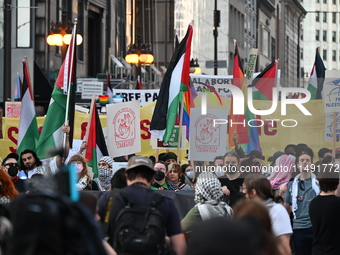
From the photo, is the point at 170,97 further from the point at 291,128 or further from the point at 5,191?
the point at 5,191

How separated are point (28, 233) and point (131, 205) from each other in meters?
3.27

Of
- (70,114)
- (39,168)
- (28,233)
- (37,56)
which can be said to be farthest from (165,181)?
(37,56)

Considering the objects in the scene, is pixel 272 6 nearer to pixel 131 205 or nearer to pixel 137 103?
pixel 137 103

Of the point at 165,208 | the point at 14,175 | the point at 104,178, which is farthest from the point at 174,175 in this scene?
the point at 165,208

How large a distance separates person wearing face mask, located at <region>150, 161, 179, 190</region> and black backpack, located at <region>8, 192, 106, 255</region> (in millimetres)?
8547

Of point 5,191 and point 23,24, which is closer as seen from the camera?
point 5,191

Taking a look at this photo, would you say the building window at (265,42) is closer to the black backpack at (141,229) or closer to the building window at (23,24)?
the building window at (23,24)

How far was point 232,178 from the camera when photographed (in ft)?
35.3

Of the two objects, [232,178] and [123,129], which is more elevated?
[123,129]

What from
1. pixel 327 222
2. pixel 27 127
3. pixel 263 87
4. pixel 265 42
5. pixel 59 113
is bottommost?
pixel 327 222

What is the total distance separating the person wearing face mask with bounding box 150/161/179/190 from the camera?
472 inches

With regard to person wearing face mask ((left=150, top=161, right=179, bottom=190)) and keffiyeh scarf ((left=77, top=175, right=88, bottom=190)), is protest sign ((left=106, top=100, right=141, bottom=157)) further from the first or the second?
keffiyeh scarf ((left=77, top=175, right=88, bottom=190))

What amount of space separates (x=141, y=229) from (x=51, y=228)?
10.3 ft

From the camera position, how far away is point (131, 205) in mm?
6395
